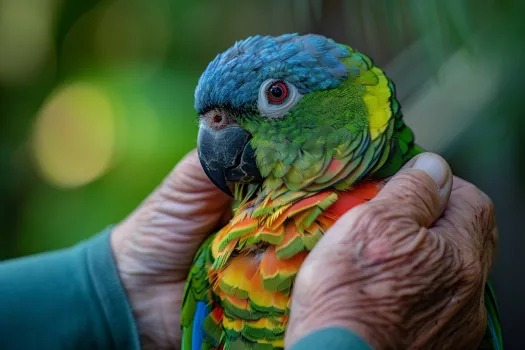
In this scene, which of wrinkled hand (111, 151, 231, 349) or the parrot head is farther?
wrinkled hand (111, 151, 231, 349)

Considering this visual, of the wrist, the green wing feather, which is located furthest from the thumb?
the green wing feather

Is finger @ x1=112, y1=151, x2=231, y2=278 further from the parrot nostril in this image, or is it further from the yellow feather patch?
the yellow feather patch

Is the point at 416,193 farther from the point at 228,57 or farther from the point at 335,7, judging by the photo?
the point at 335,7

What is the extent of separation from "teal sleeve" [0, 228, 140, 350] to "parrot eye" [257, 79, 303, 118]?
57 cm

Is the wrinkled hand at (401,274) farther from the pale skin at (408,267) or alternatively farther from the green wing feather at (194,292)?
the green wing feather at (194,292)

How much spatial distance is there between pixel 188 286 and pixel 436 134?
920 mm

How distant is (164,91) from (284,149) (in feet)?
3.47

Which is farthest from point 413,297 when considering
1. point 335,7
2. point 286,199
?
point 335,7

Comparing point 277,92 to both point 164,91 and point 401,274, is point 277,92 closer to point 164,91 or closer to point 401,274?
point 401,274

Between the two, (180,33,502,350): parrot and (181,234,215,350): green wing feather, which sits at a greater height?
(180,33,502,350): parrot

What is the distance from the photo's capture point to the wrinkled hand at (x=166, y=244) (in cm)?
117

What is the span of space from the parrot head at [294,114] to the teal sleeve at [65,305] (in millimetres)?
480

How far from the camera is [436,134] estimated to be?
161cm

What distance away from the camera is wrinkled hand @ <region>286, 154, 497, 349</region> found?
0.65 m
